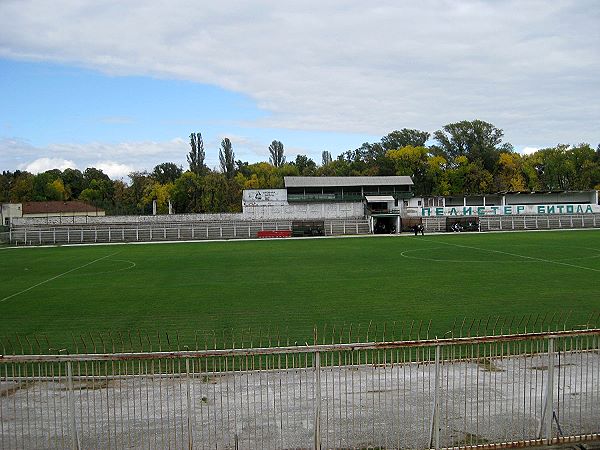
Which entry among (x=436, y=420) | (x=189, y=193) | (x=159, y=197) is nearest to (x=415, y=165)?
(x=189, y=193)

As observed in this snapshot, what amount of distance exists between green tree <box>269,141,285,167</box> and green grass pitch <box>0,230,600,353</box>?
9525 centimetres

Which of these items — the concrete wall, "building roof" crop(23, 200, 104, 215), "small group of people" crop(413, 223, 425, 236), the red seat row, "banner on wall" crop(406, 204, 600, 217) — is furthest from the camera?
"building roof" crop(23, 200, 104, 215)

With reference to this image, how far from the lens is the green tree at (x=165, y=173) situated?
10869cm

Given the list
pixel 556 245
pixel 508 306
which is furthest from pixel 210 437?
pixel 556 245

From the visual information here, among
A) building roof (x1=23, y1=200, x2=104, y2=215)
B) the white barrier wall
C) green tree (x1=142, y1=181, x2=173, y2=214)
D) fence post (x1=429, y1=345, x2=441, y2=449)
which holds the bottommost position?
fence post (x1=429, y1=345, x2=441, y2=449)

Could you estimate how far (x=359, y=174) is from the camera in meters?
106

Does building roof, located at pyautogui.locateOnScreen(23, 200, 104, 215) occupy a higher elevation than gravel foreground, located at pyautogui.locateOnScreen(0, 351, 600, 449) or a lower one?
higher

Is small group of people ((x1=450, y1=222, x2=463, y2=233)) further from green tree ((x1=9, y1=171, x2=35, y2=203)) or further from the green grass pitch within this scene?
green tree ((x1=9, y1=171, x2=35, y2=203))

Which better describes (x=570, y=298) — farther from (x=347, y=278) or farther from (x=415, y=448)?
(x=415, y=448)

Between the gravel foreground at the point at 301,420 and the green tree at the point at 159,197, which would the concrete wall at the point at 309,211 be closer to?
the green tree at the point at 159,197

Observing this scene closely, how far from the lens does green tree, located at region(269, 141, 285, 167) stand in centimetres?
13375

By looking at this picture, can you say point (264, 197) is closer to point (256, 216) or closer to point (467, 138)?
point (256, 216)

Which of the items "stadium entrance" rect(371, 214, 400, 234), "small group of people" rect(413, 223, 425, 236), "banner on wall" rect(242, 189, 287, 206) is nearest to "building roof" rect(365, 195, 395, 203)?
"stadium entrance" rect(371, 214, 400, 234)

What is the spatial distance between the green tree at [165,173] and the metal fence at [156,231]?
138 feet
